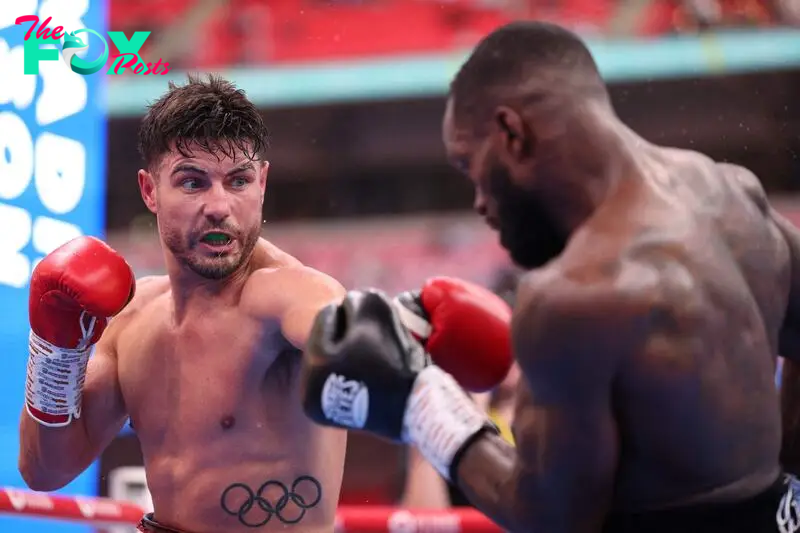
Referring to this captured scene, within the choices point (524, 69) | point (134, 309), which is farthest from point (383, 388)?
point (134, 309)

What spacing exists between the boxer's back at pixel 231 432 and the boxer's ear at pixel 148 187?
230 millimetres

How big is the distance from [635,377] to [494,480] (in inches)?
9.8

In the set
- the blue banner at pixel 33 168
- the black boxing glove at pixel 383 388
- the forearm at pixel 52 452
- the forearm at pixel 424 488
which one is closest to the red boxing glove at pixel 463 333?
the black boxing glove at pixel 383 388

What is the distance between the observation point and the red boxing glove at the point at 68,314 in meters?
1.87

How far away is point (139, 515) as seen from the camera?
261cm

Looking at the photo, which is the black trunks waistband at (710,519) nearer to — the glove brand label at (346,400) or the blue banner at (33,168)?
the glove brand label at (346,400)

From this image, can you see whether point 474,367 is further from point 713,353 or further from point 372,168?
point 372,168

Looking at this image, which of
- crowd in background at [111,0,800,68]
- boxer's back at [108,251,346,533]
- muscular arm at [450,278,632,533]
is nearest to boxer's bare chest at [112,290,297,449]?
boxer's back at [108,251,346,533]

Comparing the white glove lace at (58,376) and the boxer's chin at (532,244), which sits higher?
the boxer's chin at (532,244)

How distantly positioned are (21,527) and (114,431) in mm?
848

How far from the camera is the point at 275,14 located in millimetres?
9352

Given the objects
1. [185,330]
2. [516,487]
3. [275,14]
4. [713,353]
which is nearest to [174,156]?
[185,330]

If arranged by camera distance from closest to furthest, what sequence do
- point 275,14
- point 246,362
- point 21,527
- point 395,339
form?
point 395,339 < point 246,362 < point 21,527 < point 275,14

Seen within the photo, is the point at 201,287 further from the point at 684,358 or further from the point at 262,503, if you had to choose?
the point at 684,358
